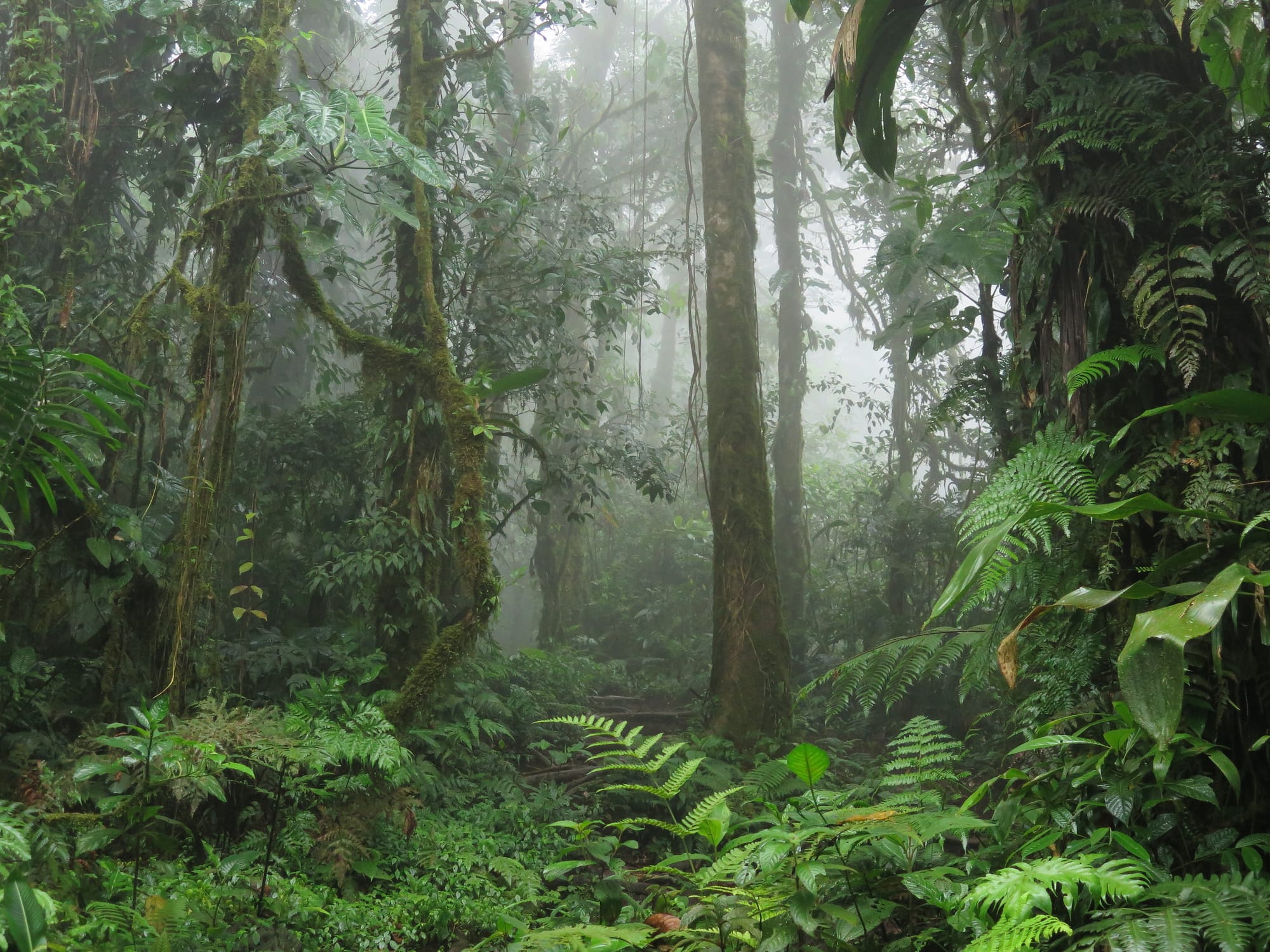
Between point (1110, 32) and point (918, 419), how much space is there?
8332mm

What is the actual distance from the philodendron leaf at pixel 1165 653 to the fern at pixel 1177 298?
600mm

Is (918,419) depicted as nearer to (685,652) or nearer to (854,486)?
(854,486)

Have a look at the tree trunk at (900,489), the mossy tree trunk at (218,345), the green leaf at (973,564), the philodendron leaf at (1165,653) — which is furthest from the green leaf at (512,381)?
the tree trunk at (900,489)

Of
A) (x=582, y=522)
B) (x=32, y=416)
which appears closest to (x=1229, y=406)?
(x=32, y=416)

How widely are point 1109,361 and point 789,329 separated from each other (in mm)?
9062

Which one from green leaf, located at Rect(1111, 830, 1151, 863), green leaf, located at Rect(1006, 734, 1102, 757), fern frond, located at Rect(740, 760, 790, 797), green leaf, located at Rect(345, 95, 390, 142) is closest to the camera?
green leaf, located at Rect(1111, 830, 1151, 863)

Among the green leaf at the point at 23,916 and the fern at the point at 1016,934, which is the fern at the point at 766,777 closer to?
the fern at the point at 1016,934

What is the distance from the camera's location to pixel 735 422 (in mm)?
5922

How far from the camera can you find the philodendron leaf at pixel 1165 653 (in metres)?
1.40

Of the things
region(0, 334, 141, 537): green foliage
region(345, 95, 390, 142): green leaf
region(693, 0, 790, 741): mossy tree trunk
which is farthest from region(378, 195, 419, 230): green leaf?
region(693, 0, 790, 741): mossy tree trunk

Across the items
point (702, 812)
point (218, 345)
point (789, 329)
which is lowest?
point (702, 812)

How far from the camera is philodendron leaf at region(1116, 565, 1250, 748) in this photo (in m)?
1.40

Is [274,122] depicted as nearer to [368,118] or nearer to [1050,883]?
[368,118]

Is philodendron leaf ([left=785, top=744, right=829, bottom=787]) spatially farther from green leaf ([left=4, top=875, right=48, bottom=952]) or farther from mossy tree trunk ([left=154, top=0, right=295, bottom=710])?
mossy tree trunk ([left=154, top=0, right=295, bottom=710])
